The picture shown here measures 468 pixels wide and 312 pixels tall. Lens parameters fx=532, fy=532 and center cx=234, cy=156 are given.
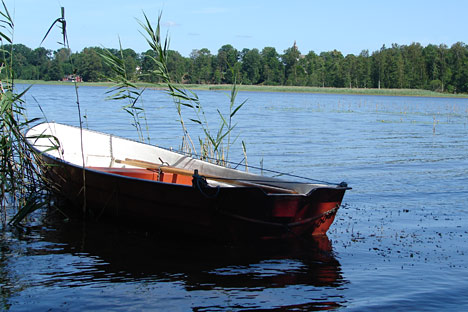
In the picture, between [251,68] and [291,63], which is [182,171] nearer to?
[251,68]

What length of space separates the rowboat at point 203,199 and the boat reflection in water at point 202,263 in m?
0.23

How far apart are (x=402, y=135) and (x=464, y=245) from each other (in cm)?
1963

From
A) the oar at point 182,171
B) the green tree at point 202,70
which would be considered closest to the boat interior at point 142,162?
the oar at point 182,171

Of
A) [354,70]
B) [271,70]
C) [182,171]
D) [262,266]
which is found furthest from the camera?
[271,70]

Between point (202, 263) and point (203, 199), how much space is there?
2.90ft

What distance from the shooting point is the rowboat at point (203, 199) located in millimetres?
7383

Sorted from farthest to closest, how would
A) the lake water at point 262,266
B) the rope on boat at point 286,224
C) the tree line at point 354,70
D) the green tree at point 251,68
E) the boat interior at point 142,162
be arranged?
1. the green tree at point 251,68
2. the tree line at point 354,70
3. the boat interior at point 142,162
4. the rope on boat at point 286,224
5. the lake water at point 262,266

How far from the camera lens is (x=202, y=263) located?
7133 mm

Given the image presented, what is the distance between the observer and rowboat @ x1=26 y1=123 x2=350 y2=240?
7383 mm

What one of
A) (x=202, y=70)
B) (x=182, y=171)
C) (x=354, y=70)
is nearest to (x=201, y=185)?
(x=182, y=171)

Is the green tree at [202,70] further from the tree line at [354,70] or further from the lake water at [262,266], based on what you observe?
the lake water at [262,266]

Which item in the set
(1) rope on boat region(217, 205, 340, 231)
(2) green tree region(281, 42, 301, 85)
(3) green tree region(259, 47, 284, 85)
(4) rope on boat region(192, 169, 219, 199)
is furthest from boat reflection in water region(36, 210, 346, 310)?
(3) green tree region(259, 47, 284, 85)

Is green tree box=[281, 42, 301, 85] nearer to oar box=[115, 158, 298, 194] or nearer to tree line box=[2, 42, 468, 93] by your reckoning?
tree line box=[2, 42, 468, 93]

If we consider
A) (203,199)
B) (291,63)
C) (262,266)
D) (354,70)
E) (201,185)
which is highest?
(291,63)
